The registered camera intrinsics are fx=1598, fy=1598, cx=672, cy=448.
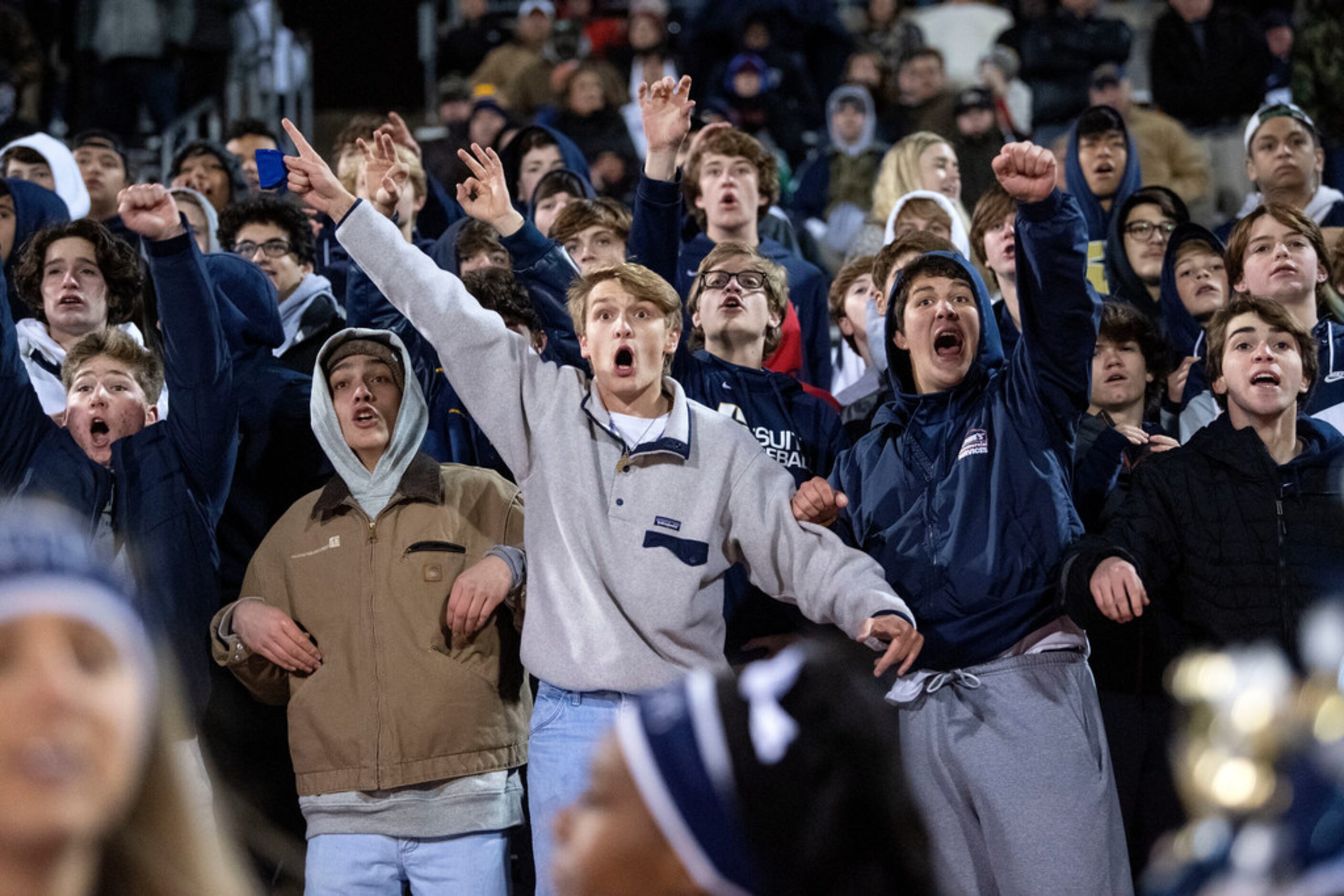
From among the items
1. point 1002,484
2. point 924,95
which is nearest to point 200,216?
point 1002,484

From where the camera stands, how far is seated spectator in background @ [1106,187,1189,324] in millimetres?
6773

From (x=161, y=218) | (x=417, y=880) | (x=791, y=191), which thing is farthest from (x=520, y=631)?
(x=791, y=191)

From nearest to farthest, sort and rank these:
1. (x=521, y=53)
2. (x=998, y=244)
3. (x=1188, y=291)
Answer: (x=998, y=244) → (x=1188, y=291) → (x=521, y=53)

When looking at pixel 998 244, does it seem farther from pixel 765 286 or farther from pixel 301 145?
pixel 301 145

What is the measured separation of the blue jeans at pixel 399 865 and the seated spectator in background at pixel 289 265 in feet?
6.32

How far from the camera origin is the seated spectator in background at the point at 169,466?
4.53m

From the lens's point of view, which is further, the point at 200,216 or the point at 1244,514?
the point at 200,216

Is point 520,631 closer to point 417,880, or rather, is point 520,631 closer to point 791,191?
point 417,880

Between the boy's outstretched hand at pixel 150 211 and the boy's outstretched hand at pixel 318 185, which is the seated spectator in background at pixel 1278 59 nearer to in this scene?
the boy's outstretched hand at pixel 318 185

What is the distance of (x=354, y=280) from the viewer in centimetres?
532

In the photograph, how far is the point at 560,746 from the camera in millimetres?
4020

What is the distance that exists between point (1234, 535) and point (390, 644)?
2373mm

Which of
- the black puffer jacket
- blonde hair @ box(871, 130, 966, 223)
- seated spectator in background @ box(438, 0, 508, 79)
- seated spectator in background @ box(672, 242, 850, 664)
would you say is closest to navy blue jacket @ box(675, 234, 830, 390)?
seated spectator in background @ box(672, 242, 850, 664)

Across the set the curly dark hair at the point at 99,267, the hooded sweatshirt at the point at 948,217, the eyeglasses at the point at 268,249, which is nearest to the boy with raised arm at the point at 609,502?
the curly dark hair at the point at 99,267
